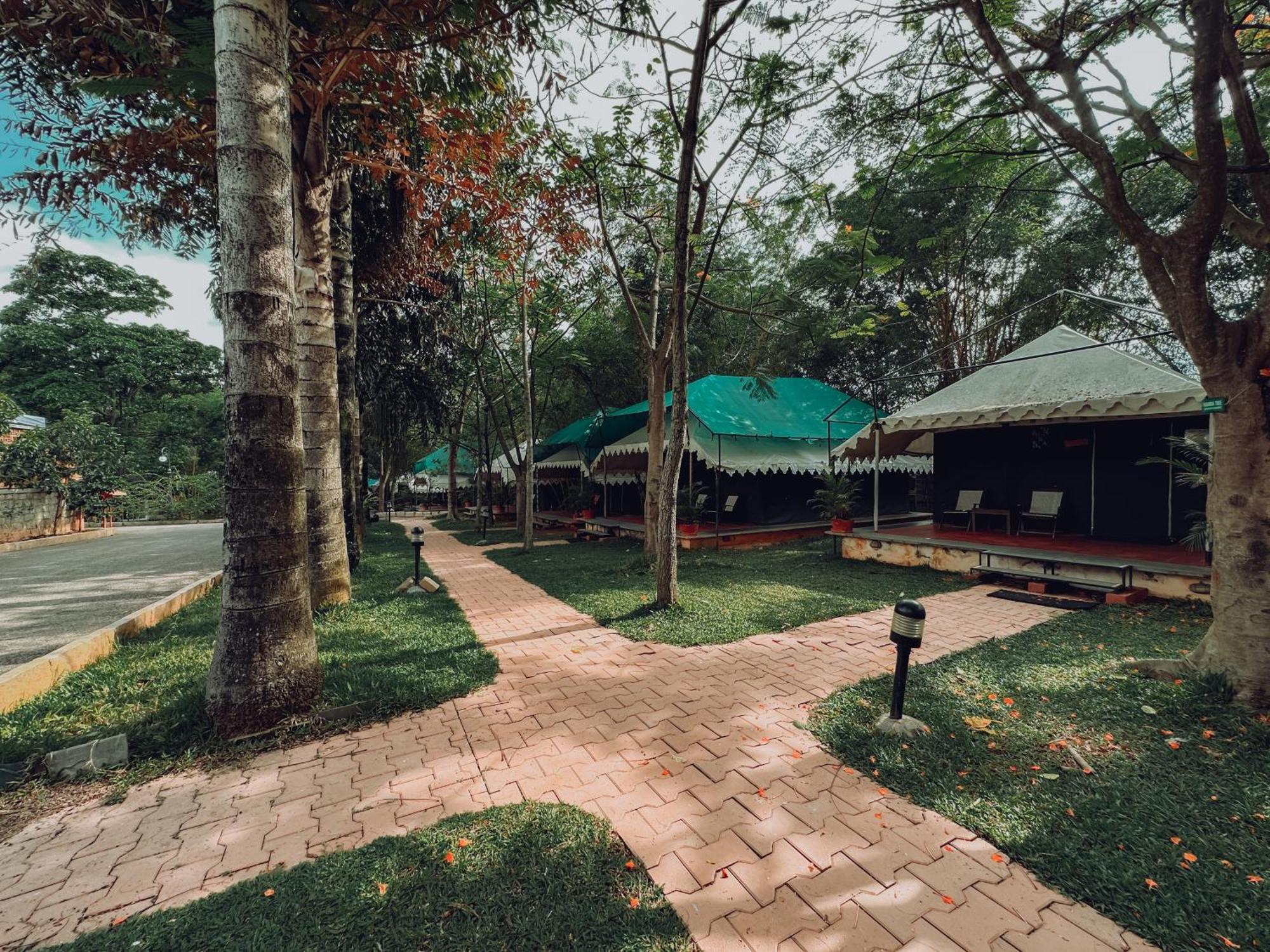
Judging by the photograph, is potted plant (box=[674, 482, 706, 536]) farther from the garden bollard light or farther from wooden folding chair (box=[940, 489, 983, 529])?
the garden bollard light

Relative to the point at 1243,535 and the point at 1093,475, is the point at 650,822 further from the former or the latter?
the point at 1093,475

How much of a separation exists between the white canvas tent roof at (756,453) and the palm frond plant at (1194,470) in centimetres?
576

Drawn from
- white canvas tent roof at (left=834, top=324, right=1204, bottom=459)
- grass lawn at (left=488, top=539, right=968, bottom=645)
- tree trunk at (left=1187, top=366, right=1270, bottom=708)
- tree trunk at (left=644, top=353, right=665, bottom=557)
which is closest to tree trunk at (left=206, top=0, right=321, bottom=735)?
grass lawn at (left=488, top=539, right=968, bottom=645)

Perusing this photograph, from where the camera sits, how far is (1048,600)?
279 inches

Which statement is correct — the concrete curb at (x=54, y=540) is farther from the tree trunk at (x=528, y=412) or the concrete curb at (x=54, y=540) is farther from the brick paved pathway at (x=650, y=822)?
the brick paved pathway at (x=650, y=822)

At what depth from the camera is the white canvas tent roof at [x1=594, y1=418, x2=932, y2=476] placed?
12.2m

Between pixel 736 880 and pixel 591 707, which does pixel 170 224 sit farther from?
pixel 736 880

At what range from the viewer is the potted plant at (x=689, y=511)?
1275 cm

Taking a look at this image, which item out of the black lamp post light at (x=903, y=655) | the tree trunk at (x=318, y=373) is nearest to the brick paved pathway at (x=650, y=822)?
the black lamp post light at (x=903, y=655)

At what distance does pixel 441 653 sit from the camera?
523cm

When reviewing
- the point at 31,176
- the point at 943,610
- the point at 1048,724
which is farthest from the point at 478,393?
the point at 1048,724

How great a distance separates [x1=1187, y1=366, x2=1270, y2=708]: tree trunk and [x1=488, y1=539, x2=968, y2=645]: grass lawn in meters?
3.33

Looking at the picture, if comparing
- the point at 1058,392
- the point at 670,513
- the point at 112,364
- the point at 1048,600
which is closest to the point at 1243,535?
the point at 1048,600

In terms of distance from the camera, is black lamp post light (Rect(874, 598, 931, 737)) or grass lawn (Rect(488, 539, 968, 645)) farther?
grass lawn (Rect(488, 539, 968, 645))
